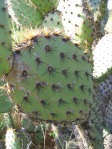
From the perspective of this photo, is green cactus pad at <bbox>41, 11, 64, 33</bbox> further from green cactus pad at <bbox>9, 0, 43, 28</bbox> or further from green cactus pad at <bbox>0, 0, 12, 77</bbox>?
green cactus pad at <bbox>0, 0, 12, 77</bbox>

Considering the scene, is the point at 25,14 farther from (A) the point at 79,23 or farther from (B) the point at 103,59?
(B) the point at 103,59

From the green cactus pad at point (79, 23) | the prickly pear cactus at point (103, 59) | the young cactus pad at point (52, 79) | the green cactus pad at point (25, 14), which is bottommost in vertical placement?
the young cactus pad at point (52, 79)

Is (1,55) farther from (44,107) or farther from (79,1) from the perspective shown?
(79,1)

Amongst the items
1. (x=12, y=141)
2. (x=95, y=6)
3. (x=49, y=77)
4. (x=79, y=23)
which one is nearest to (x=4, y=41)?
(x=49, y=77)

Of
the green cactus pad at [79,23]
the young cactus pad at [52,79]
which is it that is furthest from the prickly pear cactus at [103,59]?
the young cactus pad at [52,79]

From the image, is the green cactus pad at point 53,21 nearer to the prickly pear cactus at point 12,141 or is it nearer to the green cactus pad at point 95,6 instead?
the green cactus pad at point 95,6

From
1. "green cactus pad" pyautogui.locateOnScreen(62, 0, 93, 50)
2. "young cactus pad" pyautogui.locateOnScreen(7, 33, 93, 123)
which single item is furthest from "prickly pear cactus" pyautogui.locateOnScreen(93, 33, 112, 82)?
"young cactus pad" pyautogui.locateOnScreen(7, 33, 93, 123)

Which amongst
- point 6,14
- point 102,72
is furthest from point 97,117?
point 6,14
